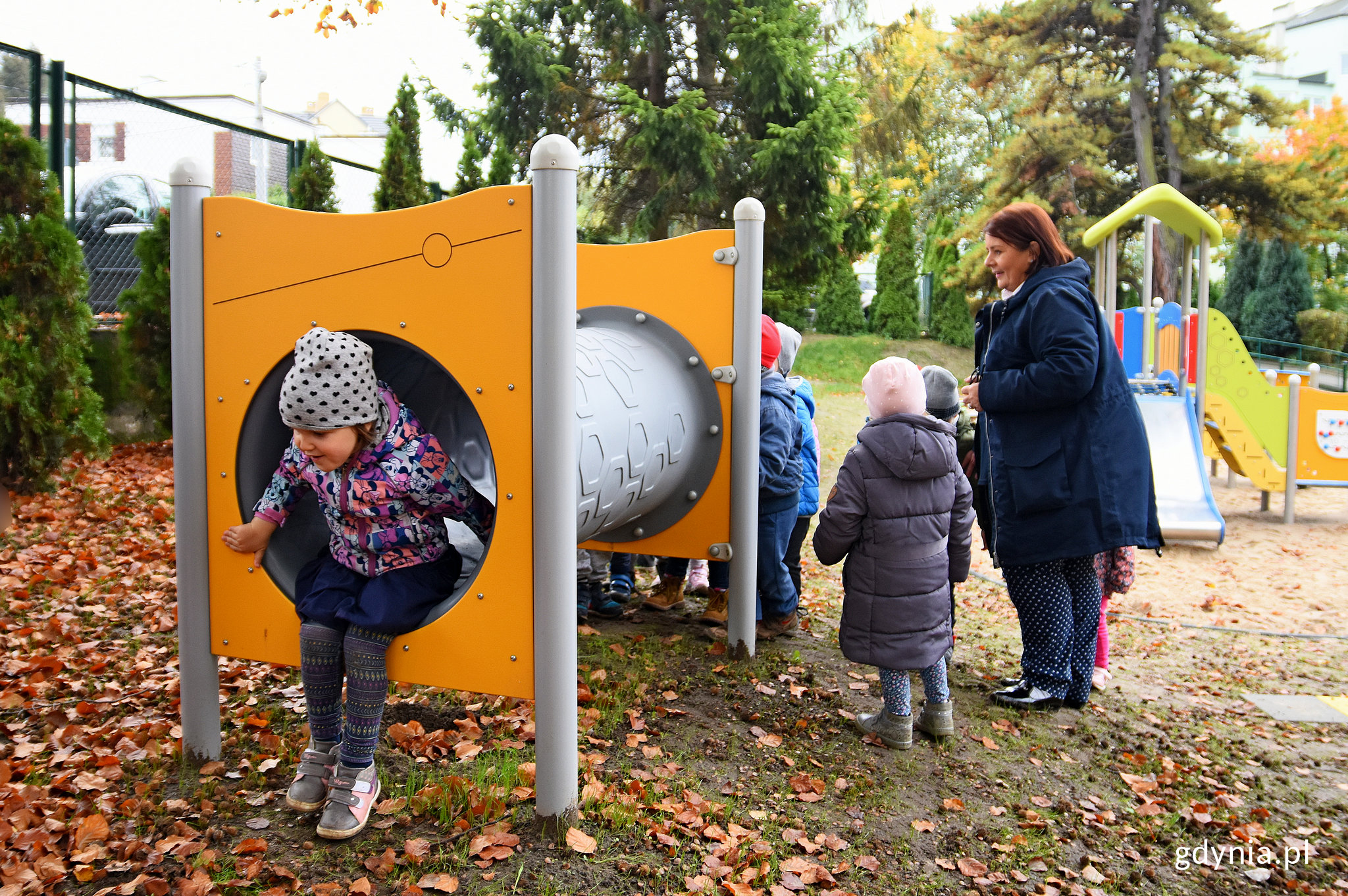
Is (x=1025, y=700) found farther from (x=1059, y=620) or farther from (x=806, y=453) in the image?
(x=806, y=453)

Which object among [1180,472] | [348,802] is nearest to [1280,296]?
[1180,472]

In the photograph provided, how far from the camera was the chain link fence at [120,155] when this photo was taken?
683 centimetres

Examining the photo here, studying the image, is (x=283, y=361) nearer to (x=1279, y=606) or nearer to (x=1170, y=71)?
(x=1279, y=606)

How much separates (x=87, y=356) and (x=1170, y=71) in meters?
18.9

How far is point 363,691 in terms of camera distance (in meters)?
2.42

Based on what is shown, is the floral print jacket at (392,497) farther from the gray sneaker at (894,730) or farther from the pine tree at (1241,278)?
the pine tree at (1241,278)

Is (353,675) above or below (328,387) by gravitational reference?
below

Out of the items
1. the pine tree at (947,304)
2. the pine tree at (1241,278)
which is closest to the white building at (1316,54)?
the pine tree at (1241,278)

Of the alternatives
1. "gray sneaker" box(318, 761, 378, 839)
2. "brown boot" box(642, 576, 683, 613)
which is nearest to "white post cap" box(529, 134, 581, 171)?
"gray sneaker" box(318, 761, 378, 839)

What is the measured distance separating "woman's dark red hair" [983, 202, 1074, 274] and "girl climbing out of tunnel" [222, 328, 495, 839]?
2.10 m

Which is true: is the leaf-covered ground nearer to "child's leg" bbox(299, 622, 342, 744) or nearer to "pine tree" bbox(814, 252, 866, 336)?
"child's leg" bbox(299, 622, 342, 744)

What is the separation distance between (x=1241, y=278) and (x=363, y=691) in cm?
2760

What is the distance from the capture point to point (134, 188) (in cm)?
870

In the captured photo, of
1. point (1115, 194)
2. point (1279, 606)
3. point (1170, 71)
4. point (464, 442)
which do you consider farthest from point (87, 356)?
point (1170, 71)
